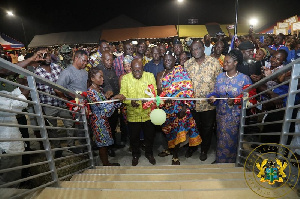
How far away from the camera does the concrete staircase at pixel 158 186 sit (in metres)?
1.84

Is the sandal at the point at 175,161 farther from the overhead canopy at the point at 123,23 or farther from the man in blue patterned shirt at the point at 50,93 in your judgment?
the overhead canopy at the point at 123,23

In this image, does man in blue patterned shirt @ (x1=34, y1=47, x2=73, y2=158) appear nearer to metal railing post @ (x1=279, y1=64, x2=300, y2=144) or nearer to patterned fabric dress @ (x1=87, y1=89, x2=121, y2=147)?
patterned fabric dress @ (x1=87, y1=89, x2=121, y2=147)

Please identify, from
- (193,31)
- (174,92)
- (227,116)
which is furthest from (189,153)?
(193,31)

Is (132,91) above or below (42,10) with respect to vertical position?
below

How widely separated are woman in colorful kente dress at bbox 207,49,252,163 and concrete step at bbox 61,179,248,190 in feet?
3.92

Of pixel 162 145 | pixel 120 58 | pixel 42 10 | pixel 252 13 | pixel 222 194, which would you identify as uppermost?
pixel 42 10

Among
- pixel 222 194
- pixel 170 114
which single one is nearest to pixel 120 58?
pixel 170 114

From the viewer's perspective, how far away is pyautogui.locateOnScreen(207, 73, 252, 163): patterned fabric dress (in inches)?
124

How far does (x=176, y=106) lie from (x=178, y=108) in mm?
52

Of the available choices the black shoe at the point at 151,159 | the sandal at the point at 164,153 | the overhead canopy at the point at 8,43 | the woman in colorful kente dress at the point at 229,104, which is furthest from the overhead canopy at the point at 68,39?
the woman in colorful kente dress at the point at 229,104

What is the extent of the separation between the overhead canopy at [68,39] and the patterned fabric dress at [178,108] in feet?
58.6

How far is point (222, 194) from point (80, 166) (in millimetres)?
2682

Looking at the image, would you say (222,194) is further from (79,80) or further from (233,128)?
(79,80)

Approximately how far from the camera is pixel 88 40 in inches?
778
